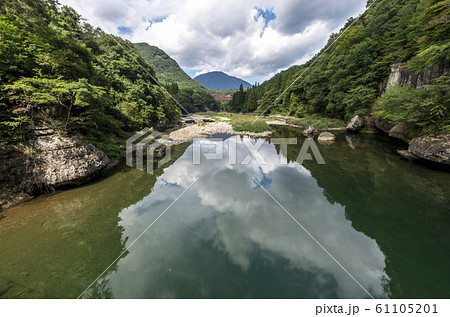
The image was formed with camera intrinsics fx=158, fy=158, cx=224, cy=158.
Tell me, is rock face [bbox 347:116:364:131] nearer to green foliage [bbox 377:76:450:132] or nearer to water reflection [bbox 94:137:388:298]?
green foliage [bbox 377:76:450:132]

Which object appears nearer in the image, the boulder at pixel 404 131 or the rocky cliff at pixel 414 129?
the rocky cliff at pixel 414 129

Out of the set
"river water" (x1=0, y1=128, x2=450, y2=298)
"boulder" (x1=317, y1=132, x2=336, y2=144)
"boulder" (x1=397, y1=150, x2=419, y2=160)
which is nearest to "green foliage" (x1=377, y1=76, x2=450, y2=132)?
"boulder" (x1=397, y1=150, x2=419, y2=160)

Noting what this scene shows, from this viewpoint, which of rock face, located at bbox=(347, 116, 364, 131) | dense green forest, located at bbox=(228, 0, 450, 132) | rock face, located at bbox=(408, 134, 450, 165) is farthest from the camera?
rock face, located at bbox=(347, 116, 364, 131)

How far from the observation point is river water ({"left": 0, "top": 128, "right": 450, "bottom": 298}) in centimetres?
438

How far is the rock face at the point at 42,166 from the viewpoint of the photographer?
7.64 meters

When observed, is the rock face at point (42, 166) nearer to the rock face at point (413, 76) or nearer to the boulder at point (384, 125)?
the rock face at point (413, 76)

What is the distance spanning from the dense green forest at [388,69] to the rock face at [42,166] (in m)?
23.8

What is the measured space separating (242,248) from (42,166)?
11.0m

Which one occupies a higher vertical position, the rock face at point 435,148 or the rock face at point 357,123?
the rock face at point 357,123

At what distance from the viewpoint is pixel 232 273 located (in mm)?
4801

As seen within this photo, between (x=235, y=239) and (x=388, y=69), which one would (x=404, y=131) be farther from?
(x=235, y=239)

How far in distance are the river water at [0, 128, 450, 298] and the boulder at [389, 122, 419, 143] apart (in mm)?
8582

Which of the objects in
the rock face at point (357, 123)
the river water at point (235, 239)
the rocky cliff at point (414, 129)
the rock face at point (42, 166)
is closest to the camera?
the river water at point (235, 239)

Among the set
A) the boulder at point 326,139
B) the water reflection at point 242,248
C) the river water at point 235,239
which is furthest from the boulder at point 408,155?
the water reflection at point 242,248
